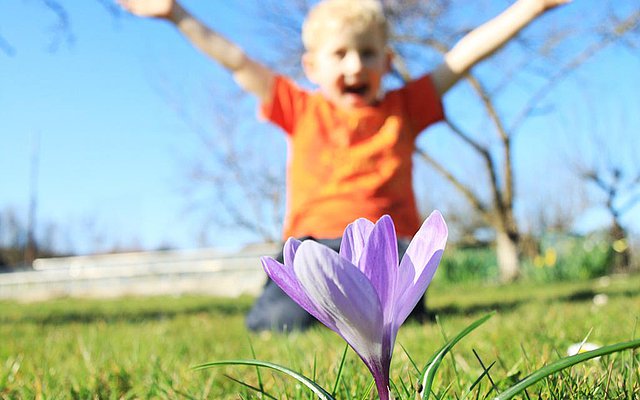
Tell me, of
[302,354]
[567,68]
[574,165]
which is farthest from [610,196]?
[302,354]

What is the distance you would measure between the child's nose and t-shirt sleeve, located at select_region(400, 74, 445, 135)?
491 mm

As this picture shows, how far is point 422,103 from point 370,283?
2.92 m

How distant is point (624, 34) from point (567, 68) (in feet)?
4.00

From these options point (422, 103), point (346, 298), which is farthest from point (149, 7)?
point (346, 298)

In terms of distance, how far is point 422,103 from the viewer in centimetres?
335

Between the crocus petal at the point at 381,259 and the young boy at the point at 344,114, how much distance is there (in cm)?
241

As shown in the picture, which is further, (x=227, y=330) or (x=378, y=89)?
(x=227, y=330)

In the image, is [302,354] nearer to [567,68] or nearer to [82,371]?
[82,371]

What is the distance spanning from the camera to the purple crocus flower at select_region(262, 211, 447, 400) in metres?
0.53

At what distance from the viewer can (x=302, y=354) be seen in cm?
181

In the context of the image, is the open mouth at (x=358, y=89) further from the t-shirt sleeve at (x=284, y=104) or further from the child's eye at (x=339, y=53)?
the t-shirt sleeve at (x=284, y=104)

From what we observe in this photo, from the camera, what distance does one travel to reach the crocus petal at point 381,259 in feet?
1.87

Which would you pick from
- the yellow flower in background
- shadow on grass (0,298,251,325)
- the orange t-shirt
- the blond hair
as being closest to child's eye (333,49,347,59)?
the blond hair

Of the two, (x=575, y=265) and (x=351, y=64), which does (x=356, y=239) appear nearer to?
(x=351, y=64)
